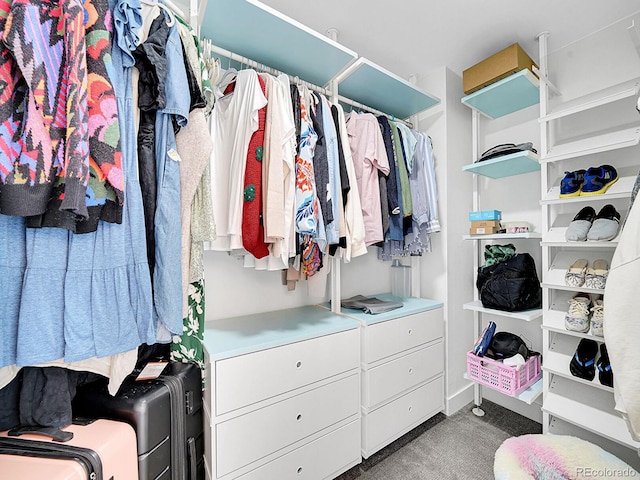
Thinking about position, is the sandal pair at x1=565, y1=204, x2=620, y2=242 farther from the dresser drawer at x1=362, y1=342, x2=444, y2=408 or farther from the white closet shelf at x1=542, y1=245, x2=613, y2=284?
the dresser drawer at x1=362, y1=342, x2=444, y2=408

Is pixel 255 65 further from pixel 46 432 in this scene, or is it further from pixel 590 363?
pixel 590 363

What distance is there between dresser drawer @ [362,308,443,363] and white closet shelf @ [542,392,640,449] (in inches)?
25.7

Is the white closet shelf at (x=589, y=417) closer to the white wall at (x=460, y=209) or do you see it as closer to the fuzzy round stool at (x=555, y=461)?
the fuzzy round stool at (x=555, y=461)

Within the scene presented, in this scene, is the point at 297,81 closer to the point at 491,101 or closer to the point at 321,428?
the point at 491,101

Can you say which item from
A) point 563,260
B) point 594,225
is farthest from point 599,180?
point 563,260

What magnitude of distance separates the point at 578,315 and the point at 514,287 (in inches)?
12.0

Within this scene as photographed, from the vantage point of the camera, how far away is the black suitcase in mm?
941

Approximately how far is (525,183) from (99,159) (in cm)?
239

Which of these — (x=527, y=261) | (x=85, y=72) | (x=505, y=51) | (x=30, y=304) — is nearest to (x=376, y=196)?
(x=527, y=261)

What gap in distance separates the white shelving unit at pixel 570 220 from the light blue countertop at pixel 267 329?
45.4 inches

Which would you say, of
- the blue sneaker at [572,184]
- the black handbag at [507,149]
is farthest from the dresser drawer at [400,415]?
the black handbag at [507,149]

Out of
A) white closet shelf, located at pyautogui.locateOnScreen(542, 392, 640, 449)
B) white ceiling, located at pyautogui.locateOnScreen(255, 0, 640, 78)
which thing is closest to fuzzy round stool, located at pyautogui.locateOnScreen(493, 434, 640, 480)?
white closet shelf, located at pyautogui.locateOnScreen(542, 392, 640, 449)

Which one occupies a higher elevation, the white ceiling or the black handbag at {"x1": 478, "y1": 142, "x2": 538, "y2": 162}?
the white ceiling

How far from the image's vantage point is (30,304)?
0.63 m
